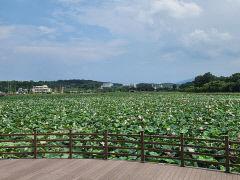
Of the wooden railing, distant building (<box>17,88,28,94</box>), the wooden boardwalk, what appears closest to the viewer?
the wooden boardwalk

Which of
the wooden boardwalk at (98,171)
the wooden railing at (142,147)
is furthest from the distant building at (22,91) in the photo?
the wooden boardwalk at (98,171)

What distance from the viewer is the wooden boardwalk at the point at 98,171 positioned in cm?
541

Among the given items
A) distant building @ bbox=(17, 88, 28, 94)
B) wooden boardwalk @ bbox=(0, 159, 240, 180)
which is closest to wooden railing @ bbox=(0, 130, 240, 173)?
wooden boardwalk @ bbox=(0, 159, 240, 180)

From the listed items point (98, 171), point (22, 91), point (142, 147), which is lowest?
point (98, 171)

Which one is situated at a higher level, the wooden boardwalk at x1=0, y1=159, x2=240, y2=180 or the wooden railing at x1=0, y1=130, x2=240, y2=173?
the wooden railing at x1=0, y1=130, x2=240, y2=173

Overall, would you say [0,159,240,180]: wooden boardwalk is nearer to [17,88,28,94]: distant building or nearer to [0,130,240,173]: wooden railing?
[0,130,240,173]: wooden railing

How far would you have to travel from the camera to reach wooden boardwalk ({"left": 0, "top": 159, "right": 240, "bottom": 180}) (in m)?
5.41

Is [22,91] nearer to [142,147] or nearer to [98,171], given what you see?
[142,147]

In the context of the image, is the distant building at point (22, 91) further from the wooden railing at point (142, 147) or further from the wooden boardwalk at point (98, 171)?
the wooden boardwalk at point (98, 171)

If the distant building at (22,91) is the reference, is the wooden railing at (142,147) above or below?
below

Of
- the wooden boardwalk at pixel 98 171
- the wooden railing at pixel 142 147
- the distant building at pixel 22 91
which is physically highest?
the distant building at pixel 22 91

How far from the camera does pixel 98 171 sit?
5.87 m

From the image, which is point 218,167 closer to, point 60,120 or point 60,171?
point 60,171

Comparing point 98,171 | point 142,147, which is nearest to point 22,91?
point 142,147
